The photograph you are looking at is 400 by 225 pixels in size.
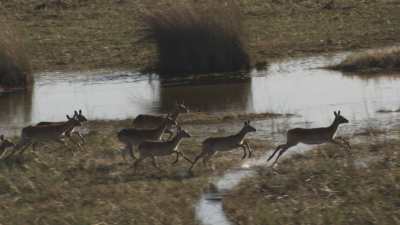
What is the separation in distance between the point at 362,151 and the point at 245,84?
11.6 m

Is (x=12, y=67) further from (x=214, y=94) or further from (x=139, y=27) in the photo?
(x=139, y=27)

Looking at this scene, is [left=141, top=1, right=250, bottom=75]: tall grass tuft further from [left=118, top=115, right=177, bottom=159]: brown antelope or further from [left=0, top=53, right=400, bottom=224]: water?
[left=118, top=115, right=177, bottom=159]: brown antelope

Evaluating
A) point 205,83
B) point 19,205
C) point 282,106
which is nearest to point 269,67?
point 205,83

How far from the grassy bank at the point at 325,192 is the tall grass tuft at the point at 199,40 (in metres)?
14.8

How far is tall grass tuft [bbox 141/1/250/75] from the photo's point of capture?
32.6 meters

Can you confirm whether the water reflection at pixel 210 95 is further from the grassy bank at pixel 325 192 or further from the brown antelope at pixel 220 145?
the grassy bank at pixel 325 192

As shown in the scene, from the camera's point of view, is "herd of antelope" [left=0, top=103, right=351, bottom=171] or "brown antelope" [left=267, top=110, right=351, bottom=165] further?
"brown antelope" [left=267, top=110, right=351, bottom=165]

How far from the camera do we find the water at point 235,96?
24062 mm

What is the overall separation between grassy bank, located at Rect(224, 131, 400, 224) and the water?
387cm

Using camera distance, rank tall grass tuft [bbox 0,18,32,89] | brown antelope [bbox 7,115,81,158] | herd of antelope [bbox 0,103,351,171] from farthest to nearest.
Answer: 1. tall grass tuft [bbox 0,18,32,89]
2. brown antelope [bbox 7,115,81,158]
3. herd of antelope [bbox 0,103,351,171]

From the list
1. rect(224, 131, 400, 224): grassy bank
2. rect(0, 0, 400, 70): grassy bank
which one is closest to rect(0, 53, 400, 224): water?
rect(0, 0, 400, 70): grassy bank

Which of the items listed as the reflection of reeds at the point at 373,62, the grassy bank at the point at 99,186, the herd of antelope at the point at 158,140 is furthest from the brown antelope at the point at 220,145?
the reflection of reeds at the point at 373,62

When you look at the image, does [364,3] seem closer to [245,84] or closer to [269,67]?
[269,67]

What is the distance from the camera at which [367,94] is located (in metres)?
26.7
